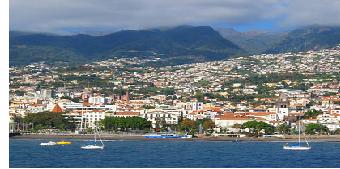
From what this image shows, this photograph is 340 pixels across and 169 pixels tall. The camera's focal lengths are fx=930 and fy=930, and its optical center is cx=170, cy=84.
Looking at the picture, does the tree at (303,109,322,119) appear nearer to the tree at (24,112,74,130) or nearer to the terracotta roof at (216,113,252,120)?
the terracotta roof at (216,113,252,120)

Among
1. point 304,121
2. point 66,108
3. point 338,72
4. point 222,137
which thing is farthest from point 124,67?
point 222,137

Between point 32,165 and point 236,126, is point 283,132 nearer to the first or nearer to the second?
point 236,126

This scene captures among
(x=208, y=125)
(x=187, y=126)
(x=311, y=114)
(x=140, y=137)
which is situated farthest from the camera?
(x=311, y=114)

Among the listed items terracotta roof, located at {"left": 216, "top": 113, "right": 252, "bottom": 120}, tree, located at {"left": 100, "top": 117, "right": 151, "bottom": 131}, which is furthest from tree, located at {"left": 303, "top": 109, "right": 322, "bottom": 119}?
tree, located at {"left": 100, "top": 117, "right": 151, "bottom": 131}

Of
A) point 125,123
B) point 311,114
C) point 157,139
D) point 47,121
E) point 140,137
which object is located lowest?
point 157,139

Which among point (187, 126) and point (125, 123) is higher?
point (125, 123)

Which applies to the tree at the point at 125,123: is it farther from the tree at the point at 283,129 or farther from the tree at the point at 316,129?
the tree at the point at 316,129

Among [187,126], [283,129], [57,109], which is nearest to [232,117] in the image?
[187,126]

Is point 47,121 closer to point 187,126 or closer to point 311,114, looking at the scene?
point 187,126

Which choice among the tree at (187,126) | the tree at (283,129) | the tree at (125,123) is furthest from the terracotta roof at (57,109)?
the tree at (283,129)
